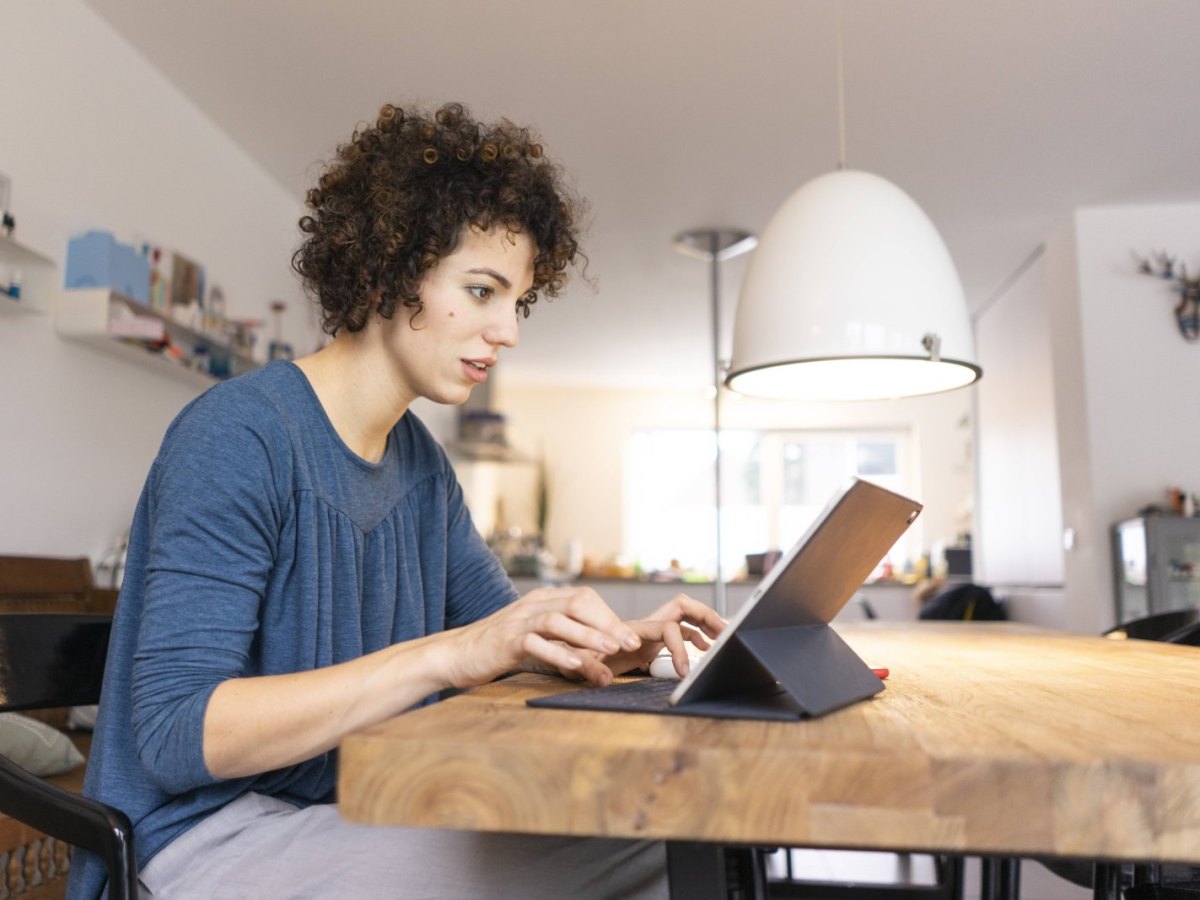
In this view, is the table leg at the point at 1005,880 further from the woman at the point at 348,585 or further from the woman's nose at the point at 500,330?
the woman's nose at the point at 500,330

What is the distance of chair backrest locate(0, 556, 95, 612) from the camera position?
253 cm

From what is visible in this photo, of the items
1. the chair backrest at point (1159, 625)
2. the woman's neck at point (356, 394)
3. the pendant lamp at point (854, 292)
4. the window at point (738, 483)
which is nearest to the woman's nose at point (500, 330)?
the woman's neck at point (356, 394)

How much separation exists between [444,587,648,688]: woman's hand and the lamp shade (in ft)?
3.22

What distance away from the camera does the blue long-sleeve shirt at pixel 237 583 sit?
2.98 feet

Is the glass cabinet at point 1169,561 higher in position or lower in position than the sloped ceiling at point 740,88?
lower

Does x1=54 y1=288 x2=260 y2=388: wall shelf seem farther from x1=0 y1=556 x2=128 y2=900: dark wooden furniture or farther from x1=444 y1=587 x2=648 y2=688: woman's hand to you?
x1=444 y1=587 x2=648 y2=688: woman's hand

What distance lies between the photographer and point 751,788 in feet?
1.94

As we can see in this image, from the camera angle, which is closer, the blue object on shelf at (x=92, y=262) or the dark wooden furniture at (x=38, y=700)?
the dark wooden furniture at (x=38, y=700)

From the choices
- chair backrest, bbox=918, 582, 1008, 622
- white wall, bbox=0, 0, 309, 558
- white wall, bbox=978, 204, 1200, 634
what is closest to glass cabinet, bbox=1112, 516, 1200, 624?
white wall, bbox=978, 204, 1200, 634

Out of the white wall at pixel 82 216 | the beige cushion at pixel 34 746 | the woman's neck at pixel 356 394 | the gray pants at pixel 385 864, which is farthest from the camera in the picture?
the white wall at pixel 82 216

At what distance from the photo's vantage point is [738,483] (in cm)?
962

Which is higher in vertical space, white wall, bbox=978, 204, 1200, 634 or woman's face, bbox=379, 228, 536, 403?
white wall, bbox=978, 204, 1200, 634

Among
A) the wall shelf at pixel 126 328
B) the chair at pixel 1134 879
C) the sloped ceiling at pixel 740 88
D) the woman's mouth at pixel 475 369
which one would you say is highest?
the sloped ceiling at pixel 740 88

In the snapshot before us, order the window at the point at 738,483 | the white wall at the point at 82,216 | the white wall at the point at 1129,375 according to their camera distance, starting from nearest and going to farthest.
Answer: the white wall at the point at 82,216
the white wall at the point at 1129,375
the window at the point at 738,483
